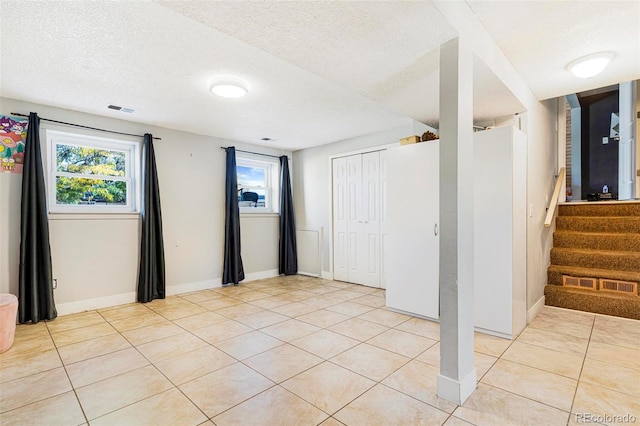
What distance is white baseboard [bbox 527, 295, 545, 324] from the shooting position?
3186mm

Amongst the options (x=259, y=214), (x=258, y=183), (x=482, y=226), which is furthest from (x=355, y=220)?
(x=482, y=226)

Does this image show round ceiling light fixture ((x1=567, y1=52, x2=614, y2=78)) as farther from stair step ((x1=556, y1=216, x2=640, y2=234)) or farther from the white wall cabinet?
stair step ((x1=556, y1=216, x2=640, y2=234))

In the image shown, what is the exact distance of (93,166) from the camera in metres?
4.02

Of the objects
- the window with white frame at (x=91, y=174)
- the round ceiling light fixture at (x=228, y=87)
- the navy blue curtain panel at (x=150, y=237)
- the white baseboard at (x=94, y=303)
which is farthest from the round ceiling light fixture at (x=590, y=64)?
the white baseboard at (x=94, y=303)

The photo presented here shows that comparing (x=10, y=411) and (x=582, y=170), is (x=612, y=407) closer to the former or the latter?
(x=10, y=411)

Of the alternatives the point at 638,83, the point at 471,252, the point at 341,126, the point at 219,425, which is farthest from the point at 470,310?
the point at 638,83

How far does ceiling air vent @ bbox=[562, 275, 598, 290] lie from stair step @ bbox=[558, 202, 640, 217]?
1.17m

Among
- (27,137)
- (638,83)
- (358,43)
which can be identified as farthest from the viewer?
(638,83)

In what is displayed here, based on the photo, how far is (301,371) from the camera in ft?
7.47

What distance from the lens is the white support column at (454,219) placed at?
1.87 m

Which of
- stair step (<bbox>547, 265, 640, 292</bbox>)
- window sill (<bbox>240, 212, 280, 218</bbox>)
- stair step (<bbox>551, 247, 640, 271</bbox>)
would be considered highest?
window sill (<bbox>240, 212, 280, 218</bbox>)

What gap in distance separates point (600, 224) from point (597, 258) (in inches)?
23.3

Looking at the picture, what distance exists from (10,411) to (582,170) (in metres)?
9.24

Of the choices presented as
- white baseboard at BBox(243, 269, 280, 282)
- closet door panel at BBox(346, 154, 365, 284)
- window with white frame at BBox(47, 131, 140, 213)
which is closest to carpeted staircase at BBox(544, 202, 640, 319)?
closet door panel at BBox(346, 154, 365, 284)
